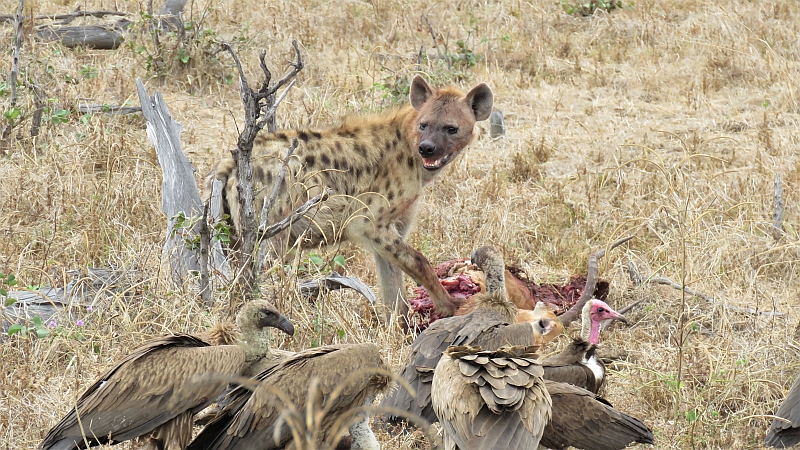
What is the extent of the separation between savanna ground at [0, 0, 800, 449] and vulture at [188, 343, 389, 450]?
1.70 ft

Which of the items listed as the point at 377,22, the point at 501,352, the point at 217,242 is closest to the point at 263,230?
the point at 217,242

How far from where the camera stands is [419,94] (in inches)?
264

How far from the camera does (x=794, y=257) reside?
264 inches

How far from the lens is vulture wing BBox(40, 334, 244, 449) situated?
392 cm

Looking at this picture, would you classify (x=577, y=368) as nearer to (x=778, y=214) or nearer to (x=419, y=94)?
(x=419, y=94)

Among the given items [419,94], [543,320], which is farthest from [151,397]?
[419,94]

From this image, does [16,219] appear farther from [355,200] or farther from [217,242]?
[355,200]

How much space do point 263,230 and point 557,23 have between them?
6.06m

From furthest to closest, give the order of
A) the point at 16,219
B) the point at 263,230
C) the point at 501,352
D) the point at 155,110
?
1. the point at 16,219
2. the point at 155,110
3. the point at 263,230
4. the point at 501,352

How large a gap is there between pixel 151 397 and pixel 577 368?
6.29 ft

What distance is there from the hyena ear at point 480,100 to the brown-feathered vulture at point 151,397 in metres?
3.01

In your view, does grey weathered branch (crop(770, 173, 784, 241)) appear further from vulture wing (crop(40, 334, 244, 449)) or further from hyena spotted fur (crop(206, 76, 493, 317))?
vulture wing (crop(40, 334, 244, 449))

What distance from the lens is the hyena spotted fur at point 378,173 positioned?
5906mm

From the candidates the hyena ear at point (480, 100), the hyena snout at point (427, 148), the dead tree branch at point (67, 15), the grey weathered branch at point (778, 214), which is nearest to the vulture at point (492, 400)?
the hyena snout at point (427, 148)
